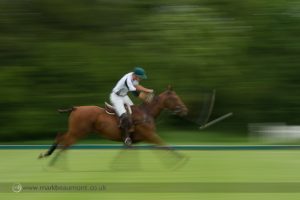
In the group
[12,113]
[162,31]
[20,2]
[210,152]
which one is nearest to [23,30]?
[20,2]

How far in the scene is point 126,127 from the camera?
10.8 metres

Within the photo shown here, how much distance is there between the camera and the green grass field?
788 cm

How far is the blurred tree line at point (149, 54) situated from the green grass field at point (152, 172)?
266 inches

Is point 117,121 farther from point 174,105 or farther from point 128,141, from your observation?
point 174,105

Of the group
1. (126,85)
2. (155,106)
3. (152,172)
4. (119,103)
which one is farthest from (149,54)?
(152,172)

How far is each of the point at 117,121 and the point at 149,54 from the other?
28.0 ft

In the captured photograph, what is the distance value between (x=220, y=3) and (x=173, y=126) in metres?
3.92

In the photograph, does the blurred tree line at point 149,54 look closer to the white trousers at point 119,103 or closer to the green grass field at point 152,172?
the green grass field at point 152,172

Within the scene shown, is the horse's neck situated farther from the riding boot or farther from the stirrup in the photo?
the stirrup

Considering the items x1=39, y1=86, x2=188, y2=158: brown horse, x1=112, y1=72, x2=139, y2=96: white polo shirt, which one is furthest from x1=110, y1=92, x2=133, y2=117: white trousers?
x1=39, y1=86, x2=188, y2=158: brown horse

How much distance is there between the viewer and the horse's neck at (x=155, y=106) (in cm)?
1098

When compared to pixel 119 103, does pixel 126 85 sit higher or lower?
higher

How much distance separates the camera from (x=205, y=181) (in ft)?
28.9

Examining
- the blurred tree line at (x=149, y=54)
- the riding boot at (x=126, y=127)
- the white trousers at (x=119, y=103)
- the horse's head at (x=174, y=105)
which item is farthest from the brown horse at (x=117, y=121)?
the blurred tree line at (x=149, y=54)
